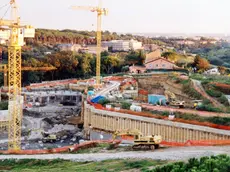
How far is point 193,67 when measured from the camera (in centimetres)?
6919

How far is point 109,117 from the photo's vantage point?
37.7m

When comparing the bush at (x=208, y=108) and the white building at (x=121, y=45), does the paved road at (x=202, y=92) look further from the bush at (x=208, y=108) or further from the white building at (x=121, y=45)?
the white building at (x=121, y=45)

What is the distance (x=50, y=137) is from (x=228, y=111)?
556 inches

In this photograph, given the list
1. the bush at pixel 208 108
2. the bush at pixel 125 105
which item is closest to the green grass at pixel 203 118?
the bush at pixel 208 108

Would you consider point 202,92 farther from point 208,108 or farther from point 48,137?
point 48,137

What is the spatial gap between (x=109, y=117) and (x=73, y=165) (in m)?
15.2

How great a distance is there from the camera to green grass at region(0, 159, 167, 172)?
20.2 metres

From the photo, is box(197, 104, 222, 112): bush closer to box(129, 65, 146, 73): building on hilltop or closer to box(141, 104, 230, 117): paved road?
box(141, 104, 230, 117): paved road

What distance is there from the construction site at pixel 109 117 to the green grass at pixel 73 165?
9.13 ft

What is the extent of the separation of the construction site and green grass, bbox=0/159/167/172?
2.78 meters

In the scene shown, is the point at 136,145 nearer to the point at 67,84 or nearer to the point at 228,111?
the point at 228,111

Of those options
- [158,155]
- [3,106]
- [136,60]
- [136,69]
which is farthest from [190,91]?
[136,60]

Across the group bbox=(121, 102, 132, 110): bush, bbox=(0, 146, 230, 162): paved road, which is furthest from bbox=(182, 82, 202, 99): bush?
bbox=(0, 146, 230, 162): paved road

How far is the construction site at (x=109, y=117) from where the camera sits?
97.1ft
